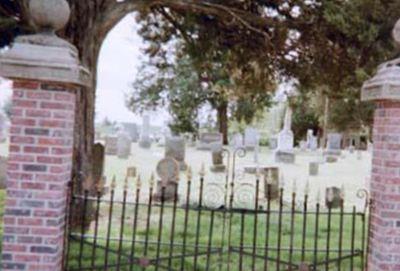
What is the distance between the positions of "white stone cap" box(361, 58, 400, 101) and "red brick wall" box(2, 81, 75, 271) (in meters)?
2.23

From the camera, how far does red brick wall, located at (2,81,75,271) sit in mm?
3646

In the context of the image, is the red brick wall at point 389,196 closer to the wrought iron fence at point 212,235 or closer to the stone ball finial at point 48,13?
the wrought iron fence at point 212,235

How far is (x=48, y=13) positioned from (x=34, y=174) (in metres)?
1.14

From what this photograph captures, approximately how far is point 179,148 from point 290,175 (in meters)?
3.74

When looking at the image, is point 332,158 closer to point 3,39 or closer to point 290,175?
point 290,175

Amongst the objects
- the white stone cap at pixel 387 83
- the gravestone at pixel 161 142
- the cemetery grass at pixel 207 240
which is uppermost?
the white stone cap at pixel 387 83

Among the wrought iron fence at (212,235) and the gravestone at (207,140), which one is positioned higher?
the gravestone at (207,140)

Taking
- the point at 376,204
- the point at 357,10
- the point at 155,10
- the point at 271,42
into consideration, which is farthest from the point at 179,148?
the point at 376,204

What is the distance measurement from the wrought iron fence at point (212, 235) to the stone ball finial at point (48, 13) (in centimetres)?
131

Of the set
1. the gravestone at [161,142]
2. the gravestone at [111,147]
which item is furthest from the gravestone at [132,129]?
the gravestone at [111,147]

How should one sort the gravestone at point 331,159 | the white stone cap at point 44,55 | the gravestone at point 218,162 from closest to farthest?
1. the white stone cap at point 44,55
2. the gravestone at point 218,162
3. the gravestone at point 331,159

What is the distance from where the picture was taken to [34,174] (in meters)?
3.66

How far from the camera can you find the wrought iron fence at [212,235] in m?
4.16

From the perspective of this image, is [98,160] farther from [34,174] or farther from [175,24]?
[34,174]
